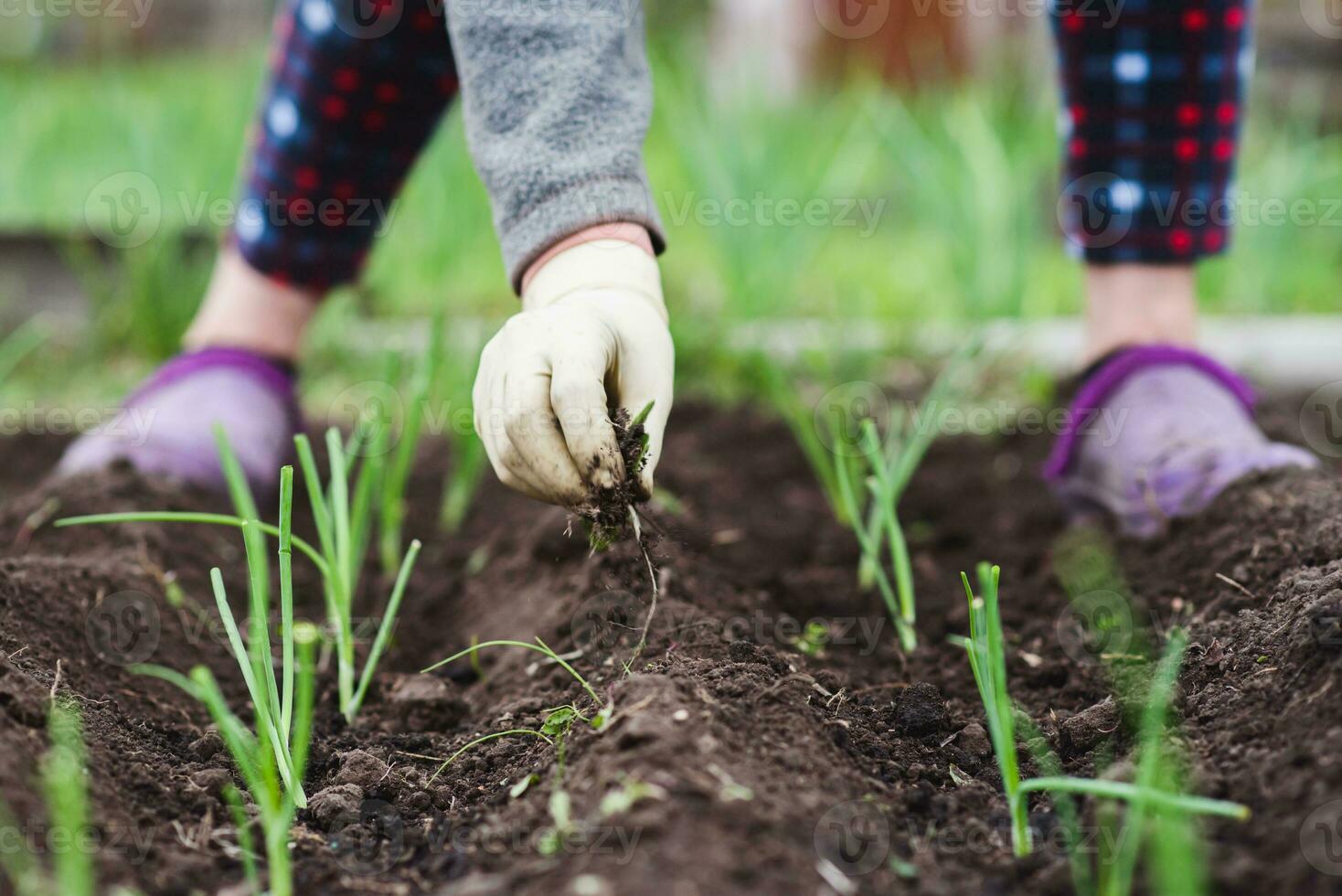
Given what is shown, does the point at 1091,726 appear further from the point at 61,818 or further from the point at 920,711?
the point at 61,818

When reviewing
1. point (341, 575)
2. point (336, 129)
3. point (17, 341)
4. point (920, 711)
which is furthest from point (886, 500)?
point (17, 341)

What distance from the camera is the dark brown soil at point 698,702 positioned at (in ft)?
2.23

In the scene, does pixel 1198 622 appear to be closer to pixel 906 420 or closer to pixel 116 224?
pixel 906 420

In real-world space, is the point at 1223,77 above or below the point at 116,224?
above

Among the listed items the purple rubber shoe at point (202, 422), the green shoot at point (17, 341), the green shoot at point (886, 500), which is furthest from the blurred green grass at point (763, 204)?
the green shoot at point (886, 500)

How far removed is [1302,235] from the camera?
254cm

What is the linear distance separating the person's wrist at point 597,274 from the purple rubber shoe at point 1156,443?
2.28ft

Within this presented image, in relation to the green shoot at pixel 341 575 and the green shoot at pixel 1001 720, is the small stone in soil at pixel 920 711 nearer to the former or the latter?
the green shoot at pixel 1001 720

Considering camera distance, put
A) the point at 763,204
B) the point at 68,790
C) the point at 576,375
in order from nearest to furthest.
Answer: the point at 68,790
the point at 576,375
the point at 763,204

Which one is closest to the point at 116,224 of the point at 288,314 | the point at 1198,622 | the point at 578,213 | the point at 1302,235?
the point at 288,314

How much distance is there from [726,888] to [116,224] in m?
2.35

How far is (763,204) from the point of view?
7.00 feet

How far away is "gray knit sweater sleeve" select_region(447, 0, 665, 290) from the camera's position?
0.95 meters

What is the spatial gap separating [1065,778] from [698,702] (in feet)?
0.80
